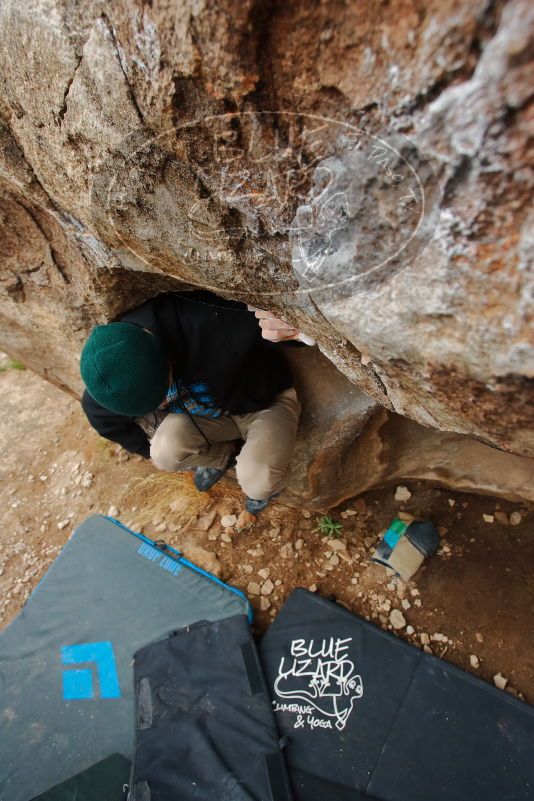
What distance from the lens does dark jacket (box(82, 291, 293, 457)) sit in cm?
192

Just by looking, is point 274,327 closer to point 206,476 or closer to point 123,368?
point 123,368

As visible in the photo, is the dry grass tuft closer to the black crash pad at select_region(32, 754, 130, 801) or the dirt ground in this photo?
the dirt ground

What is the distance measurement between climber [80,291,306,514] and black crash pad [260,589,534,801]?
77 cm

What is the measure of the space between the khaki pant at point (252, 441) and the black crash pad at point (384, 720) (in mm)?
714

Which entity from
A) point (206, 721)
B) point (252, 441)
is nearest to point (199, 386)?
point (252, 441)

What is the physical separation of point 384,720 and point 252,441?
1.31 m

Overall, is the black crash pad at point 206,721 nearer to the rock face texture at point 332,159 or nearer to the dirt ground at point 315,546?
the dirt ground at point 315,546

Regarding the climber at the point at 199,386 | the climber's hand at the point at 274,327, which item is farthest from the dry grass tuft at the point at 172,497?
the climber's hand at the point at 274,327

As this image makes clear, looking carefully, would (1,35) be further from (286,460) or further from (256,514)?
(256,514)

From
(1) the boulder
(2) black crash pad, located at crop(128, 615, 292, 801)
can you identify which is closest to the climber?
(1) the boulder

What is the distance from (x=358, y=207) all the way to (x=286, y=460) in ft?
4.92

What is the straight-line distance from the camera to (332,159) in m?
0.91

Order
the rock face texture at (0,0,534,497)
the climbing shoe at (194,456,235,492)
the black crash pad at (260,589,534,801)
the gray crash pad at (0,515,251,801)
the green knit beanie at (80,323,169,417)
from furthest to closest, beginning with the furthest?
the climbing shoe at (194,456,235,492) < the gray crash pad at (0,515,251,801) < the black crash pad at (260,589,534,801) < the green knit beanie at (80,323,169,417) < the rock face texture at (0,0,534,497)

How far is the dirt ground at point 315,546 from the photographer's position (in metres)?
2.15
